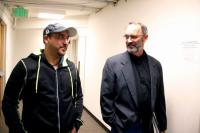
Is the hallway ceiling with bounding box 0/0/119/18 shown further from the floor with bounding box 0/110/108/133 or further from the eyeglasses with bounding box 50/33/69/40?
the eyeglasses with bounding box 50/33/69/40

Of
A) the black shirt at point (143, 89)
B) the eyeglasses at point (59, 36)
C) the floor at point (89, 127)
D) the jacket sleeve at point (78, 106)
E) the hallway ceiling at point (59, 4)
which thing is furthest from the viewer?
the hallway ceiling at point (59, 4)

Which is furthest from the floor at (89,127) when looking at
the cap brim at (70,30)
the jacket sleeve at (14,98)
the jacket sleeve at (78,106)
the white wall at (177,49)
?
the cap brim at (70,30)

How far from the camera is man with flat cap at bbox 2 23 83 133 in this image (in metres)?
1.63

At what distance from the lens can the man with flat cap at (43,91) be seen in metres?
1.63

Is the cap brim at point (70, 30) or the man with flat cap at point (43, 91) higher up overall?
the cap brim at point (70, 30)

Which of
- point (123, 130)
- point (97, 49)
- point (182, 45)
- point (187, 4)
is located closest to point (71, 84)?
point (123, 130)

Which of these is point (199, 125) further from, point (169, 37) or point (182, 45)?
point (169, 37)

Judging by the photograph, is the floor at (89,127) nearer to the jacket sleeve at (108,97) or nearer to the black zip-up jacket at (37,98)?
the jacket sleeve at (108,97)

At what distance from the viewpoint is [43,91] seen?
1.66 metres

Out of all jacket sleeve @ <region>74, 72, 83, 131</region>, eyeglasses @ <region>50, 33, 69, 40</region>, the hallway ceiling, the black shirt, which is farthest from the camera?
the hallway ceiling

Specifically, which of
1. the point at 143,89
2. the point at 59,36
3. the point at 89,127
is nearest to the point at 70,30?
the point at 59,36

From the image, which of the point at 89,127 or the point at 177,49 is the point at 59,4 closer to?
the point at 89,127

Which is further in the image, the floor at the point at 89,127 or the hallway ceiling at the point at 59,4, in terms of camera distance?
the hallway ceiling at the point at 59,4

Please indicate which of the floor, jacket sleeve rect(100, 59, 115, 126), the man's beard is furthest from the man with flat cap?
the floor
